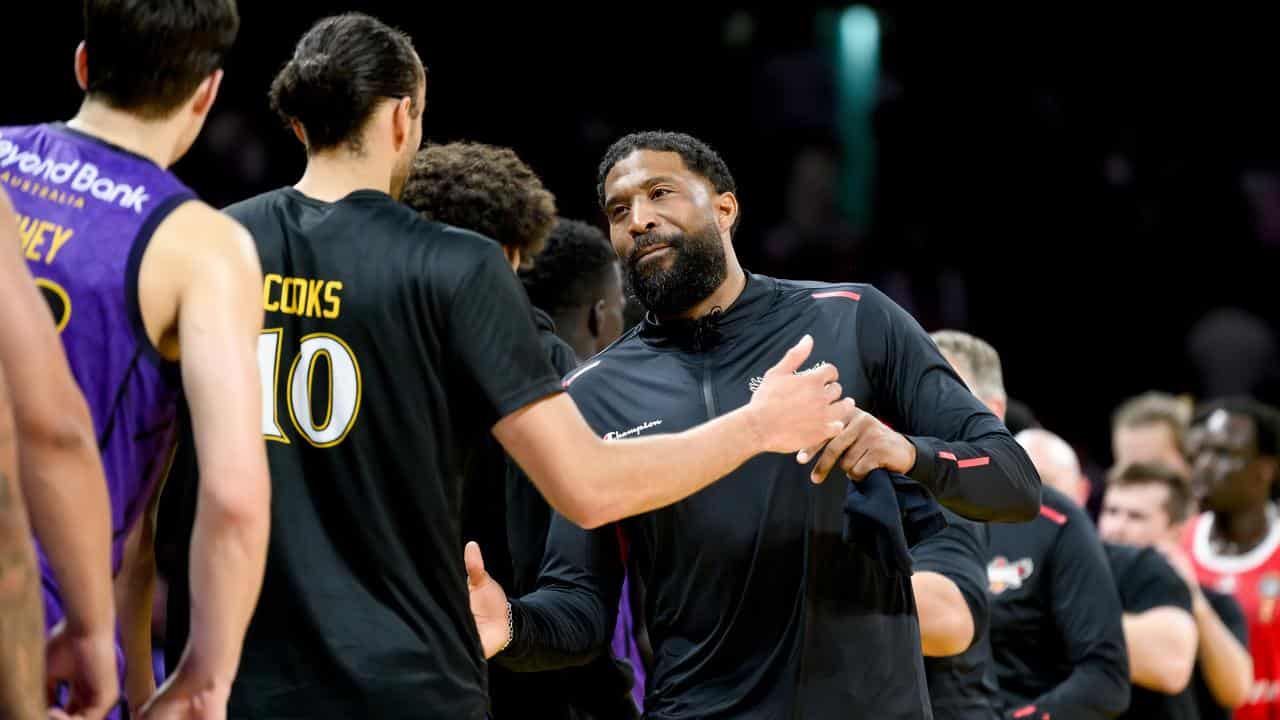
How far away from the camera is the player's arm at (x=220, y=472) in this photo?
7.13 ft

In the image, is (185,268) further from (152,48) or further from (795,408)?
(795,408)

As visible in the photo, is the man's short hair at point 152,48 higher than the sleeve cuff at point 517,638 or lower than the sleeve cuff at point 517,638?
higher

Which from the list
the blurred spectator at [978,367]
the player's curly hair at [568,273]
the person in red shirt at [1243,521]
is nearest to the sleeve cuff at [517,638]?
the player's curly hair at [568,273]

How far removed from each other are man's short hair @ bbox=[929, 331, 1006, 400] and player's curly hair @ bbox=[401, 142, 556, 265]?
1671mm

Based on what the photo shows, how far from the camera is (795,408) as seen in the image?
284 centimetres

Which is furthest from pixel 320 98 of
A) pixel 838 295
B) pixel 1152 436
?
pixel 1152 436

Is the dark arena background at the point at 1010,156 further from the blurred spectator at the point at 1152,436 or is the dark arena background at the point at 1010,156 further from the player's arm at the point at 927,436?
the player's arm at the point at 927,436

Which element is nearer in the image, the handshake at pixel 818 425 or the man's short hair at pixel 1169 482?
the handshake at pixel 818 425

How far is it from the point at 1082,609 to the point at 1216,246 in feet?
25.9

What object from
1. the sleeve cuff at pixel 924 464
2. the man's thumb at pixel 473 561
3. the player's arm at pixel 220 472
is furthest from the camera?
the sleeve cuff at pixel 924 464

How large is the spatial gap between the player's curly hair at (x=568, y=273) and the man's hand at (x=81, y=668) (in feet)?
8.77

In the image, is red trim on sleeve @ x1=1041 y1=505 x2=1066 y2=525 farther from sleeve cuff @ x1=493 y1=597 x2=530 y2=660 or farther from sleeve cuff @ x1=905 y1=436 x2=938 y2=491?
sleeve cuff @ x1=493 y1=597 x2=530 y2=660

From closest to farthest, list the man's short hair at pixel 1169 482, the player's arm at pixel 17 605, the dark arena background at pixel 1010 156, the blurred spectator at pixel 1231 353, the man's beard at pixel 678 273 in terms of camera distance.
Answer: the player's arm at pixel 17 605 < the man's beard at pixel 678 273 < the man's short hair at pixel 1169 482 < the dark arena background at pixel 1010 156 < the blurred spectator at pixel 1231 353

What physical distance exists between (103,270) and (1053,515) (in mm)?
3835
